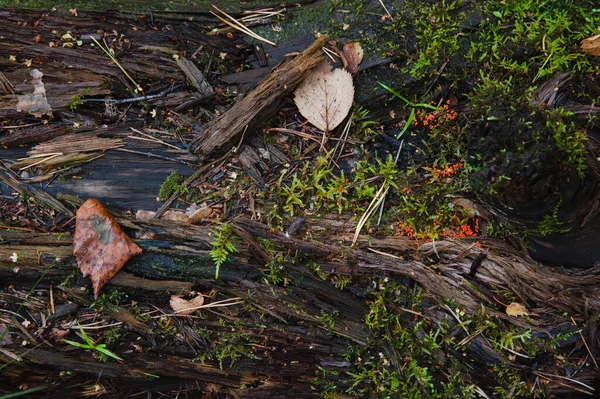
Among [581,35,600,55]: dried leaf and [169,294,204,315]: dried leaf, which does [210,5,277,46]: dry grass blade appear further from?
[581,35,600,55]: dried leaf

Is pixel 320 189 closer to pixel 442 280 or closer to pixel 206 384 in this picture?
pixel 442 280

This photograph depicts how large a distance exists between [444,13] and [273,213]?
1.57 metres

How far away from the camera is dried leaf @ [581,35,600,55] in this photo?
2518mm

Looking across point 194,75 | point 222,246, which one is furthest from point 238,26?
point 222,246

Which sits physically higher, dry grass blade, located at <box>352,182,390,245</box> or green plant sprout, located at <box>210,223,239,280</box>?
dry grass blade, located at <box>352,182,390,245</box>

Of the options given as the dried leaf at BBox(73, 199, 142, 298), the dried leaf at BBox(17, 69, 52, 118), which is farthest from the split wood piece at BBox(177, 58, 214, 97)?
the dried leaf at BBox(73, 199, 142, 298)

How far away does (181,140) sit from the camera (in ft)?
9.20

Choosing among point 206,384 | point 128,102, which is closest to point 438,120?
point 128,102

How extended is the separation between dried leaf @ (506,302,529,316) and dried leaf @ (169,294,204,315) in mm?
1755

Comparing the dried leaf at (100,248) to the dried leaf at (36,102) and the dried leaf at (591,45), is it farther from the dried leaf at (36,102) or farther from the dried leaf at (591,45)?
the dried leaf at (591,45)

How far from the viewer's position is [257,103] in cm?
270

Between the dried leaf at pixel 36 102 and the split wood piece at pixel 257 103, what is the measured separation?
0.93 m

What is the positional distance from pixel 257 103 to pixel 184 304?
1241mm

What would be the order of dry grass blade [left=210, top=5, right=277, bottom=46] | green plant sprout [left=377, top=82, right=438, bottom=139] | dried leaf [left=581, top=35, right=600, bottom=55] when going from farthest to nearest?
dry grass blade [left=210, top=5, right=277, bottom=46] → green plant sprout [left=377, top=82, right=438, bottom=139] → dried leaf [left=581, top=35, right=600, bottom=55]
